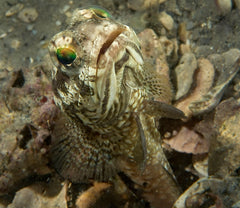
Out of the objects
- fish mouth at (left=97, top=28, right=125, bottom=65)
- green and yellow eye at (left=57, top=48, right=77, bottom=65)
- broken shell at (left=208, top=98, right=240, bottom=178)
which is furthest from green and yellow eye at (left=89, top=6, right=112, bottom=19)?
broken shell at (left=208, top=98, right=240, bottom=178)

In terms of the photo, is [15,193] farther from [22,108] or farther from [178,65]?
[178,65]

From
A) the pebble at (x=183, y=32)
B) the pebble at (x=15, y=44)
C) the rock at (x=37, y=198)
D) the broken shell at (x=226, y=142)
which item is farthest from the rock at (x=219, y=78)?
the pebble at (x=15, y=44)

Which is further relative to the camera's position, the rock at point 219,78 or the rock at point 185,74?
the rock at point 185,74

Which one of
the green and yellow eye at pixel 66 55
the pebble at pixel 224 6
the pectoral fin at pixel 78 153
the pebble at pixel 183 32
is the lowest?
the pectoral fin at pixel 78 153

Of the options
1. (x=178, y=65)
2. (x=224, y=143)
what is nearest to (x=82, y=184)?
(x=224, y=143)

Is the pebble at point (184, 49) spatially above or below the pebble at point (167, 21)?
below

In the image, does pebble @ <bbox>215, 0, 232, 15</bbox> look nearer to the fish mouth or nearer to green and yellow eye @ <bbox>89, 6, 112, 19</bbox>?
green and yellow eye @ <bbox>89, 6, 112, 19</bbox>

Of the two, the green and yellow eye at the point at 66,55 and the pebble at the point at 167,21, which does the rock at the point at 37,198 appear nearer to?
the green and yellow eye at the point at 66,55
